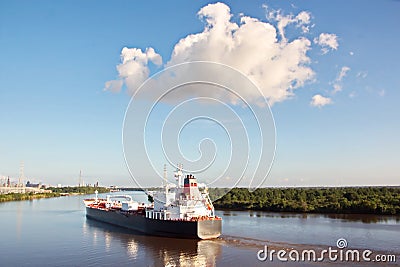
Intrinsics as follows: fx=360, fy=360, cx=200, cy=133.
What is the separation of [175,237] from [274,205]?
2089 cm

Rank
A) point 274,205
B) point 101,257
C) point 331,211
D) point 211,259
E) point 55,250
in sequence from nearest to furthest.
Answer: point 211,259 < point 101,257 < point 55,250 < point 331,211 < point 274,205

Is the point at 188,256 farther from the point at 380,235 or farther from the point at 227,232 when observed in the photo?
the point at 380,235

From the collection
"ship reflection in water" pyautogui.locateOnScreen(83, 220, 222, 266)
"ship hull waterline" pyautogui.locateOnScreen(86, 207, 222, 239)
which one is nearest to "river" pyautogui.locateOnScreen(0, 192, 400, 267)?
"ship reflection in water" pyautogui.locateOnScreen(83, 220, 222, 266)

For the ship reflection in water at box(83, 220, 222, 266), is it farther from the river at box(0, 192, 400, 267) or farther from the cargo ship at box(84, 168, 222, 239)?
the cargo ship at box(84, 168, 222, 239)

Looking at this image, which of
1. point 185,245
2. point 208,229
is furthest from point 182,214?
point 185,245

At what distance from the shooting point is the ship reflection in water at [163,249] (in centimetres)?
1509

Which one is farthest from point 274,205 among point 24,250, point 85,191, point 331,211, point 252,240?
point 85,191

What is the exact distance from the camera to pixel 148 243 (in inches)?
757

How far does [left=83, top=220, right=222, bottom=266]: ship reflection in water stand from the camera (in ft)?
49.5

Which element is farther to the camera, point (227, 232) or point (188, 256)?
point (227, 232)

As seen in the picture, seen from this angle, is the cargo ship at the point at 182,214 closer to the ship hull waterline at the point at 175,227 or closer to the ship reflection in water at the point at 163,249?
the ship hull waterline at the point at 175,227

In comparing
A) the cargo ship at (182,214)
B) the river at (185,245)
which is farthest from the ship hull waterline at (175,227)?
the river at (185,245)

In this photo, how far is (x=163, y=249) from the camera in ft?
57.0

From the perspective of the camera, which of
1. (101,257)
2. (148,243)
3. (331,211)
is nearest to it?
(101,257)
